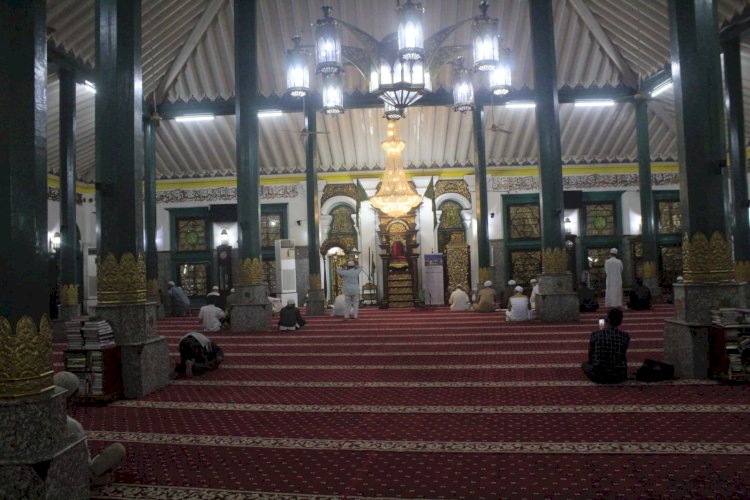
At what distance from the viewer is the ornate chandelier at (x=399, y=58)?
5.31 metres

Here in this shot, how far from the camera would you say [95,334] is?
343cm

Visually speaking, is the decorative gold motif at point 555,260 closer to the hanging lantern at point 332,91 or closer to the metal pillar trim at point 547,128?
the metal pillar trim at point 547,128

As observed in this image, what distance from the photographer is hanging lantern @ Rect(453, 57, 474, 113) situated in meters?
6.78

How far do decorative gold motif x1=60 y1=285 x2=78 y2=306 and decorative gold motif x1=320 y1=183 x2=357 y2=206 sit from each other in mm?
6473

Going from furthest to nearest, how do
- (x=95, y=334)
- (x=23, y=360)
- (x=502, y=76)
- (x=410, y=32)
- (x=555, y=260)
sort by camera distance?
(x=555, y=260) < (x=502, y=76) < (x=410, y=32) < (x=95, y=334) < (x=23, y=360)

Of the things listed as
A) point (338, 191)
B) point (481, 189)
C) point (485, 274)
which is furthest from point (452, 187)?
point (485, 274)

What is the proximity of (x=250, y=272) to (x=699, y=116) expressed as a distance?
15.3 feet

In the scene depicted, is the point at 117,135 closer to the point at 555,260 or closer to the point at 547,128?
the point at 555,260

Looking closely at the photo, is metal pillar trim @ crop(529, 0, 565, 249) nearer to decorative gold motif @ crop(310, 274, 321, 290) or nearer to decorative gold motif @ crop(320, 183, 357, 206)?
decorative gold motif @ crop(310, 274, 321, 290)

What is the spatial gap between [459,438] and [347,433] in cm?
51

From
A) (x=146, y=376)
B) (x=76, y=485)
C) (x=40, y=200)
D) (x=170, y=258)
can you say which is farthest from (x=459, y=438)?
(x=170, y=258)

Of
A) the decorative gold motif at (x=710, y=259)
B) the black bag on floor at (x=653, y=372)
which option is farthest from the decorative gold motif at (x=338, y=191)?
the black bag on floor at (x=653, y=372)

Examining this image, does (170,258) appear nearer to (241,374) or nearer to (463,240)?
(463,240)

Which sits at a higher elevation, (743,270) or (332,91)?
(332,91)
